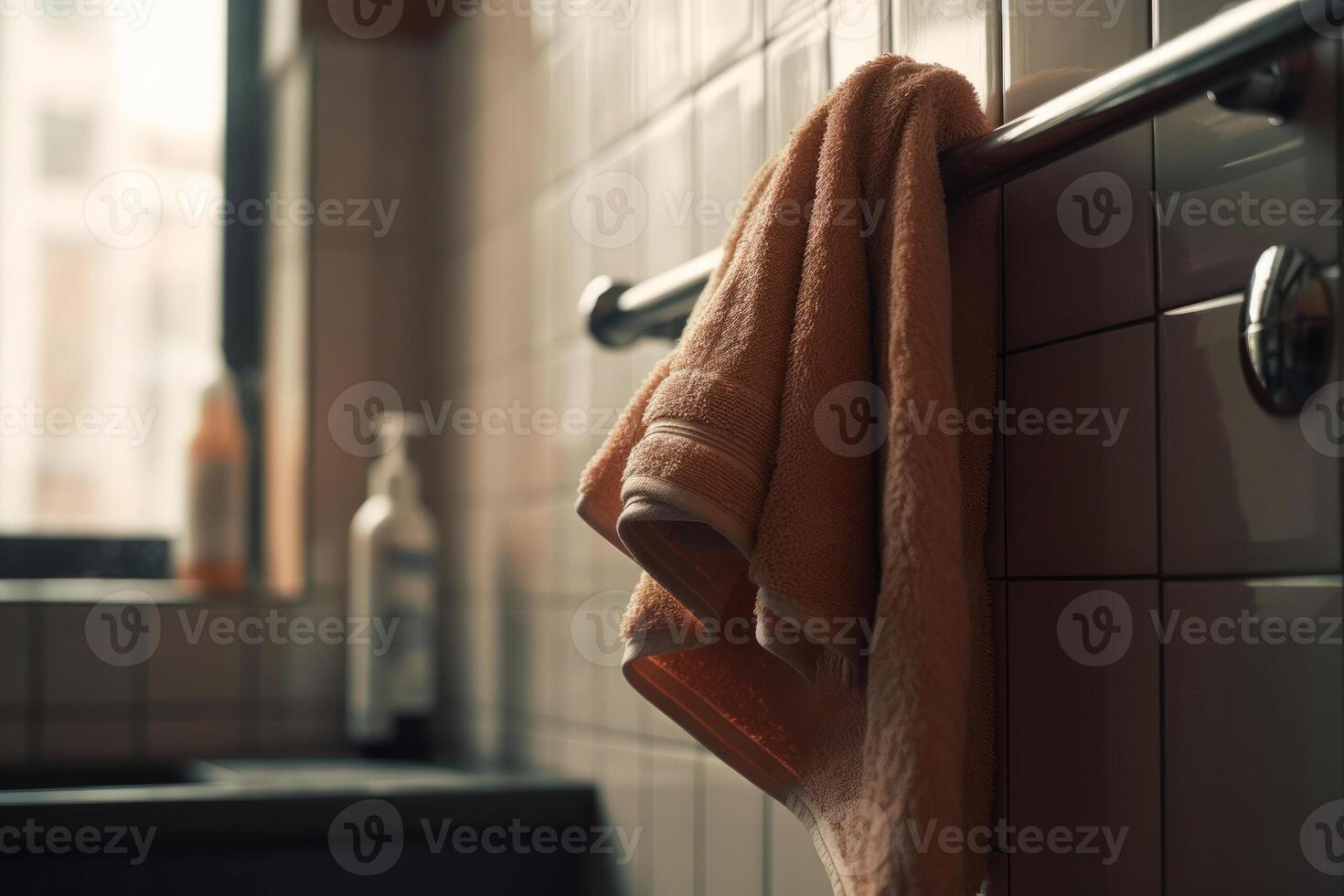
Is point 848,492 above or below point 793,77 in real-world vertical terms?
below

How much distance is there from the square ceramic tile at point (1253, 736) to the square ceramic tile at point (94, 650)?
3.90 ft

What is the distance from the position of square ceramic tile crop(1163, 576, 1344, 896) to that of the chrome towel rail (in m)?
0.17

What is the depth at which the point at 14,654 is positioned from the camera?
138 centimetres

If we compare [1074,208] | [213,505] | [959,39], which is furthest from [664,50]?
[213,505]

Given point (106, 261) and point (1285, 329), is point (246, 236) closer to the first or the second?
point (106, 261)

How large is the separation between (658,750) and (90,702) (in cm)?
73

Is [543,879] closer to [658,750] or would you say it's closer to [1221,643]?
[658,750]

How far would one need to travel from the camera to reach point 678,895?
3.16 feet

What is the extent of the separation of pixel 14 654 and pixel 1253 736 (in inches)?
50.1

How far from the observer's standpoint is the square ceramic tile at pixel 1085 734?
53 cm

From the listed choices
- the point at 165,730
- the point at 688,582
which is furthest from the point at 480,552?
the point at 688,582

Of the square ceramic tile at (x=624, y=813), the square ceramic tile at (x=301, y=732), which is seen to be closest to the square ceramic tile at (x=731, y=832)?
the square ceramic tile at (x=624, y=813)

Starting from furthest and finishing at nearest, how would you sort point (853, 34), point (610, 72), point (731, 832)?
point (610, 72) → point (731, 832) → point (853, 34)

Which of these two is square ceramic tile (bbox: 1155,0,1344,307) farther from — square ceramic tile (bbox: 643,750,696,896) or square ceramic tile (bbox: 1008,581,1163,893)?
square ceramic tile (bbox: 643,750,696,896)
